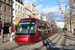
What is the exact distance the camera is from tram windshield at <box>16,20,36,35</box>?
9216mm

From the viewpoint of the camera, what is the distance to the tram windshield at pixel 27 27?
9.22 m

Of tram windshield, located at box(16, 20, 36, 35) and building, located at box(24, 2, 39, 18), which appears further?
building, located at box(24, 2, 39, 18)

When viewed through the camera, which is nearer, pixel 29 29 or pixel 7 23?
pixel 29 29

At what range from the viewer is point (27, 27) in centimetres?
943

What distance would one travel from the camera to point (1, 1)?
86.8 ft

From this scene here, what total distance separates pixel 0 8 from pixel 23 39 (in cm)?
2121

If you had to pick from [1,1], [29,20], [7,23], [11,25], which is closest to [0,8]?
[1,1]

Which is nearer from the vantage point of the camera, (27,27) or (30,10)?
(27,27)

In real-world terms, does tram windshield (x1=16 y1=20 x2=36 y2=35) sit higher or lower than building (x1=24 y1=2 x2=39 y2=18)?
lower

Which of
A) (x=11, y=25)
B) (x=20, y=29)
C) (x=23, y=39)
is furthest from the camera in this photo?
(x=11, y=25)

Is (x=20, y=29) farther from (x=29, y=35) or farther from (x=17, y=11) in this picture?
(x=17, y=11)

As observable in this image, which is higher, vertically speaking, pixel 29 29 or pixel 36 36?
pixel 29 29

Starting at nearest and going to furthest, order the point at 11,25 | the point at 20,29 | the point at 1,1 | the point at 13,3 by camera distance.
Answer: the point at 20,29
the point at 1,1
the point at 11,25
the point at 13,3

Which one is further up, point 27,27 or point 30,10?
point 30,10
